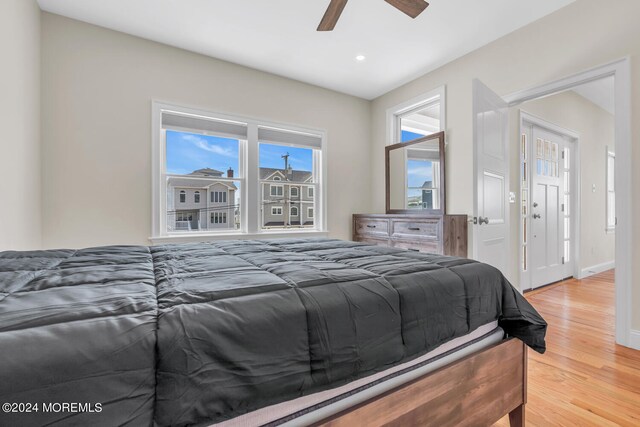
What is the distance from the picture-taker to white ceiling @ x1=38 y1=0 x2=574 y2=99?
2488 mm

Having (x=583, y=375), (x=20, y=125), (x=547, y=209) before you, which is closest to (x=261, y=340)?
(x=583, y=375)

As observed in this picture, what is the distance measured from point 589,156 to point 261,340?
5.75 meters

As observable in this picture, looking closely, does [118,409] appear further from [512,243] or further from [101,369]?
[512,243]

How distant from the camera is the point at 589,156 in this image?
4.45 m

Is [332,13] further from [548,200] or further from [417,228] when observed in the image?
[548,200]

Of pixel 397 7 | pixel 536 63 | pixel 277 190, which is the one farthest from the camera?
pixel 277 190

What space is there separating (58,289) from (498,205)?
314 cm

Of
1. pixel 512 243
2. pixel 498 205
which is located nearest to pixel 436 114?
pixel 498 205

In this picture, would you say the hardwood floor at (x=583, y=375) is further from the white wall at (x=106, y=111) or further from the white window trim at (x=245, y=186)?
the white wall at (x=106, y=111)

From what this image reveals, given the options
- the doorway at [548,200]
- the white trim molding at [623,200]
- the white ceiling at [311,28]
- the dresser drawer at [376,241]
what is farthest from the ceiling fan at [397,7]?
the dresser drawer at [376,241]

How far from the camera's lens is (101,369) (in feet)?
1.79

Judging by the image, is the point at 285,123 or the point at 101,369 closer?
the point at 101,369

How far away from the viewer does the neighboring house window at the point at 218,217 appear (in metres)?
3.42

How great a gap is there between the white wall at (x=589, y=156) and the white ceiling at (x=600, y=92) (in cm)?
7
